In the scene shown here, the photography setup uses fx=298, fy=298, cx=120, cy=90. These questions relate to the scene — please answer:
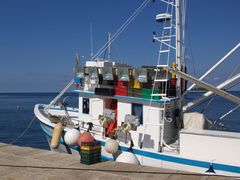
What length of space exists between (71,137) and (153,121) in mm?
3338

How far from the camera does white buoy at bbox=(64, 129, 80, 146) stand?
38.9 feet

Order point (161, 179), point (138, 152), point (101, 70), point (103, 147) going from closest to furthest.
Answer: point (161, 179) < point (138, 152) < point (103, 147) < point (101, 70)

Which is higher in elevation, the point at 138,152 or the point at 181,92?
the point at 181,92

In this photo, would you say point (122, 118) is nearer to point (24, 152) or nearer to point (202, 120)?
point (202, 120)

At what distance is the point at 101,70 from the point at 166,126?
3.76 m

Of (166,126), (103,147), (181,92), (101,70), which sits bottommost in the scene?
(103,147)

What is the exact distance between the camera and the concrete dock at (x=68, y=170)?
7.20 metres

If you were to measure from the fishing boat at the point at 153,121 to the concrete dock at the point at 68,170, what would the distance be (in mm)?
2146

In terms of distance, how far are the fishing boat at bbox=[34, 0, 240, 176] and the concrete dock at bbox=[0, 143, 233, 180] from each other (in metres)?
2.15

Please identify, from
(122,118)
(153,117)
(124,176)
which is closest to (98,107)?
(122,118)

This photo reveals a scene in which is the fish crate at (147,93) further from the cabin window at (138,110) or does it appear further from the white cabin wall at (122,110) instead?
the white cabin wall at (122,110)

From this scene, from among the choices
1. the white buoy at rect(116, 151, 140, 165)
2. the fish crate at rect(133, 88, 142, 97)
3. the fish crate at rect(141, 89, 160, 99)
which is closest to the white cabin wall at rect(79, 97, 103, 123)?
the fish crate at rect(133, 88, 142, 97)

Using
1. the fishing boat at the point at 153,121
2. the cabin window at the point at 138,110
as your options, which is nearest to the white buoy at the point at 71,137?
the fishing boat at the point at 153,121

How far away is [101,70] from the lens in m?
12.9
